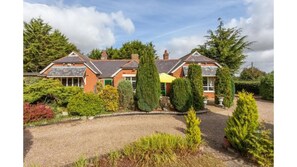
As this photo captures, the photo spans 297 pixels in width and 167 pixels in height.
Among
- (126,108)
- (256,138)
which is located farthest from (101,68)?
(256,138)

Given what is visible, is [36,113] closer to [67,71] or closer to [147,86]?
[147,86]

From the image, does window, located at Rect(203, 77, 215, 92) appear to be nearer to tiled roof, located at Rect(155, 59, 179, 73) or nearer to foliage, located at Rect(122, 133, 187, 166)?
tiled roof, located at Rect(155, 59, 179, 73)

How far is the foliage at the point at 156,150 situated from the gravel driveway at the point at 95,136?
140cm

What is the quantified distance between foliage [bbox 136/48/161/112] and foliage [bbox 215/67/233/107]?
5.72 metres

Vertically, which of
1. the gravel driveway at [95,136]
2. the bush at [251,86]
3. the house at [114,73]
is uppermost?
the house at [114,73]

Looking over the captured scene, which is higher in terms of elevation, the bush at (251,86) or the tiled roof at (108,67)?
the tiled roof at (108,67)

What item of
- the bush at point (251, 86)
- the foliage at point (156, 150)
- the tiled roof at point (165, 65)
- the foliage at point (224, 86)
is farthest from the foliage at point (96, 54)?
the foliage at point (156, 150)

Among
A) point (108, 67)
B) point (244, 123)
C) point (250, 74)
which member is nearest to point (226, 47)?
point (250, 74)

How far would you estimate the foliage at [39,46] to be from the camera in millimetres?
41000

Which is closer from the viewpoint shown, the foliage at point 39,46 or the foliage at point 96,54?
the foliage at point 39,46

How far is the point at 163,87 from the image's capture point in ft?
87.1

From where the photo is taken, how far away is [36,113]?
1138cm

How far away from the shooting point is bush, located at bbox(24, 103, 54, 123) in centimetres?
1102

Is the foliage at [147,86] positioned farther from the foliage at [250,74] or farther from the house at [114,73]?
the foliage at [250,74]
